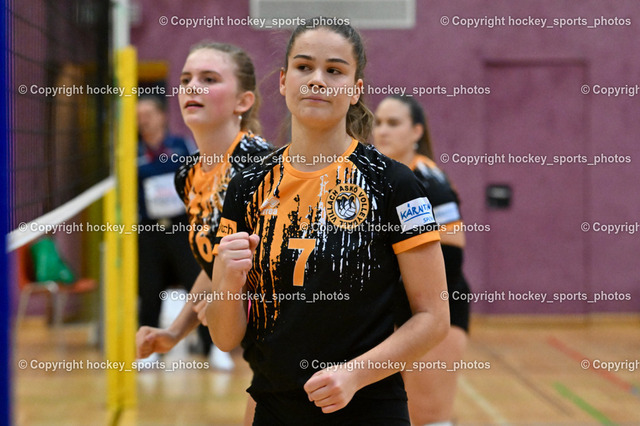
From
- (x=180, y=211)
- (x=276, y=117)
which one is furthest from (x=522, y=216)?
(x=180, y=211)

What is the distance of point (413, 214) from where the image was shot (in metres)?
1.66

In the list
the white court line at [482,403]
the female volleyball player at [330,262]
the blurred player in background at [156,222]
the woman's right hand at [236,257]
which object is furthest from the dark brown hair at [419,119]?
the blurred player in background at [156,222]

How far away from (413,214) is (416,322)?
0.22 m

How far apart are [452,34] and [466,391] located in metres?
3.67

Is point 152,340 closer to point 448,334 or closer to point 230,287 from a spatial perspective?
point 230,287

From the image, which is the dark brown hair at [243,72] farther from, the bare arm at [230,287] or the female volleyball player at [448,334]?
the female volleyball player at [448,334]

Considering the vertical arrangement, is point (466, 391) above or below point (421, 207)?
below

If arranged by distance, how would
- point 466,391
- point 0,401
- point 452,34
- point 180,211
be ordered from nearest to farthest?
point 0,401, point 466,391, point 180,211, point 452,34

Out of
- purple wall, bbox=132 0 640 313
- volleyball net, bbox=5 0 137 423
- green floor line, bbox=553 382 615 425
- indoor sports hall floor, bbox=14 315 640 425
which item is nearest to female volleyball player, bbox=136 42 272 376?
volleyball net, bbox=5 0 137 423

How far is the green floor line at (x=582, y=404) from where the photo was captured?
4.51m

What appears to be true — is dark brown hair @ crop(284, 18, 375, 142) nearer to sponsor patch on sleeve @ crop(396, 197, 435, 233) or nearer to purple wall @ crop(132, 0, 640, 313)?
sponsor patch on sleeve @ crop(396, 197, 435, 233)

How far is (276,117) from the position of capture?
759cm

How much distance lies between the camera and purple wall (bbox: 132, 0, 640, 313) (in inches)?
297

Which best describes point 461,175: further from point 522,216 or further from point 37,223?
point 37,223
